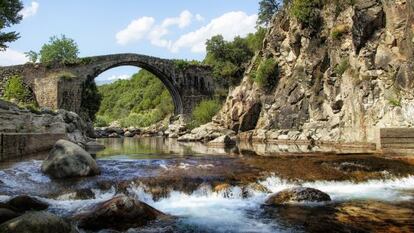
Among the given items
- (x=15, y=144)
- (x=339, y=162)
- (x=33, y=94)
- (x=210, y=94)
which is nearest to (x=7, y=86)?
(x=33, y=94)

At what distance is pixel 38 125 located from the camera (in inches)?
829

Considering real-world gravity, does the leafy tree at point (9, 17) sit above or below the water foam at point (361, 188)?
above

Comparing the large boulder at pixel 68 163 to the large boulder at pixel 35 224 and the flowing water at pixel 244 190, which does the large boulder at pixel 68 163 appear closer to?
the flowing water at pixel 244 190

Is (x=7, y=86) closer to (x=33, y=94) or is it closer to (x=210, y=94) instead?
(x=33, y=94)

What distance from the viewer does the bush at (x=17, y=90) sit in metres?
37.7

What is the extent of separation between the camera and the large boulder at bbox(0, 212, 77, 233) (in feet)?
20.7

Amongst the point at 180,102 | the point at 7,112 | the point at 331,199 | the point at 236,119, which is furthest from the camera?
the point at 180,102

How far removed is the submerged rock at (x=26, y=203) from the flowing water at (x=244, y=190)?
0.91ft

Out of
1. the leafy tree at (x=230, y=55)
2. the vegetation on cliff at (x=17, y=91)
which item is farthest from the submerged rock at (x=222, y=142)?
the leafy tree at (x=230, y=55)

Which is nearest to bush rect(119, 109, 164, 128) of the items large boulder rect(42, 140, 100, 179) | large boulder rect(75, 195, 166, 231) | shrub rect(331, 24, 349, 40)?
shrub rect(331, 24, 349, 40)

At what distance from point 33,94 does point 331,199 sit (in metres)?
36.6

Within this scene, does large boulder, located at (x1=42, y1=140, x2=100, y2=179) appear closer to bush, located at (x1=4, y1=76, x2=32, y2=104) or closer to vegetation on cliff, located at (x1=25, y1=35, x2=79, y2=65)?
bush, located at (x1=4, y1=76, x2=32, y2=104)

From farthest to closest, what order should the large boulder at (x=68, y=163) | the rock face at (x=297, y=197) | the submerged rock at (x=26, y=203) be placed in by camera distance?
the large boulder at (x=68, y=163), the rock face at (x=297, y=197), the submerged rock at (x=26, y=203)

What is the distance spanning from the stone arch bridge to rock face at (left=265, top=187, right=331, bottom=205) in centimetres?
3424
